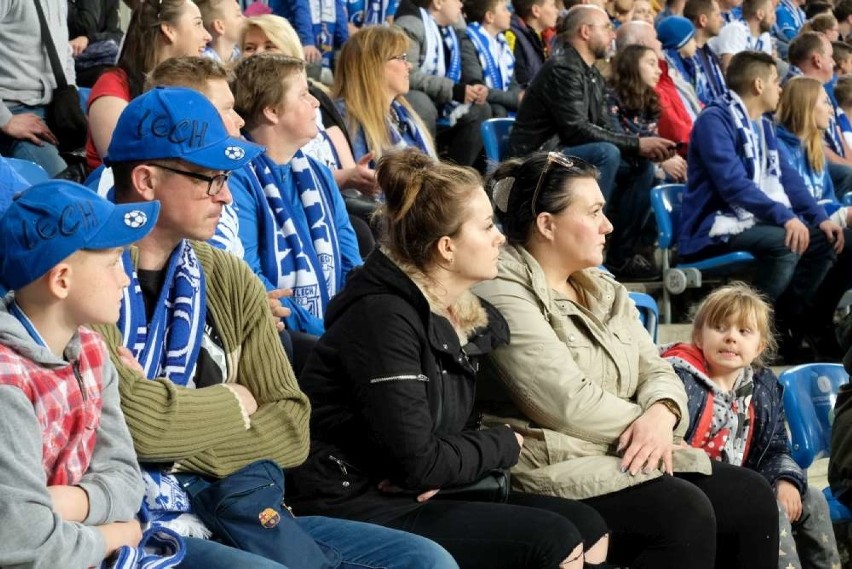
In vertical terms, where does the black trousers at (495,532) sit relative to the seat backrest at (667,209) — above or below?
above

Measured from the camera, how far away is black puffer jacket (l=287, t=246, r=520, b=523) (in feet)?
9.36

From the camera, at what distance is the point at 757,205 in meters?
6.45

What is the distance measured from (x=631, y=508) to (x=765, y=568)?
50 centimetres

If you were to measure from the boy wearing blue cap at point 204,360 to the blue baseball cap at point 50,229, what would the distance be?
0.33 meters

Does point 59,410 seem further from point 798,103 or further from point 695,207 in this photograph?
point 798,103

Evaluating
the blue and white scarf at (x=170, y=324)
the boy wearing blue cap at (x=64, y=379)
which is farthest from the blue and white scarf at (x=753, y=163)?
the boy wearing blue cap at (x=64, y=379)

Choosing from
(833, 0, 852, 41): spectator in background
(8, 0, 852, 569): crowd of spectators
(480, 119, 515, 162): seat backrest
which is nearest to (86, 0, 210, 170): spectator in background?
(8, 0, 852, 569): crowd of spectators

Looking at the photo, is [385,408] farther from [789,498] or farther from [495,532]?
[789,498]

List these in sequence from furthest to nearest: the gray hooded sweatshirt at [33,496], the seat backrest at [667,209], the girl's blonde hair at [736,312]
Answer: the seat backrest at [667,209] < the girl's blonde hair at [736,312] < the gray hooded sweatshirt at [33,496]

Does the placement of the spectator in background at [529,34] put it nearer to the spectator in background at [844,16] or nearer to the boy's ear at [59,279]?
the spectator in background at [844,16]

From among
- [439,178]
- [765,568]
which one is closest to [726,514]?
[765,568]

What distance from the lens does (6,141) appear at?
4859mm

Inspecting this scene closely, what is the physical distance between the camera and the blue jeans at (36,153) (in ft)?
15.7

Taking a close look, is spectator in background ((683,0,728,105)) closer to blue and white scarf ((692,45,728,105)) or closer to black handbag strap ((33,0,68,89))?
blue and white scarf ((692,45,728,105))
